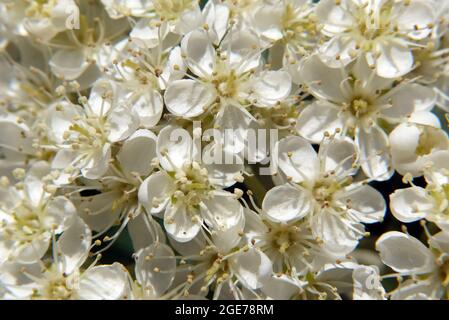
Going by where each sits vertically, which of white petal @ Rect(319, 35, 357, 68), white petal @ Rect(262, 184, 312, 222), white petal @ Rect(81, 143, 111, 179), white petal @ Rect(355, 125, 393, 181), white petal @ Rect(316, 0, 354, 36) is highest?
white petal @ Rect(316, 0, 354, 36)

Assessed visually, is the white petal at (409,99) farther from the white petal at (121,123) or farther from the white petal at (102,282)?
the white petal at (102,282)

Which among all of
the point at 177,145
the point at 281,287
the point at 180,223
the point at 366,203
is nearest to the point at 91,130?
the point at 177,145

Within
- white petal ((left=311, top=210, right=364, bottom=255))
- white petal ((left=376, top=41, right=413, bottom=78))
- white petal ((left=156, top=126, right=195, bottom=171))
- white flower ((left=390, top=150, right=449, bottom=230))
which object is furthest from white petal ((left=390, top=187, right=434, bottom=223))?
white petal ((left=156, top=126, right=195, bottom=171))

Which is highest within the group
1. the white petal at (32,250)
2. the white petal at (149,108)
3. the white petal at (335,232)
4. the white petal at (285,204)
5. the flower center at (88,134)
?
the white petal at (149,108)

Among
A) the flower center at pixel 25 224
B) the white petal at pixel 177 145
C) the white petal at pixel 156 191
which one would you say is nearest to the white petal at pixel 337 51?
the white petal at pixel 177 145

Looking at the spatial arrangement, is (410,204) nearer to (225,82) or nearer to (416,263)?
(416,263)

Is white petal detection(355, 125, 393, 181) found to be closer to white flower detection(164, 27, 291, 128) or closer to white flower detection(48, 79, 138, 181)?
white flower detection(164, 27, 291, 128)

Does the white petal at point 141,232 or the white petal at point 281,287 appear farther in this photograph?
the white petal at point 141,232
